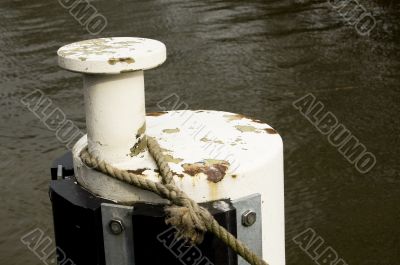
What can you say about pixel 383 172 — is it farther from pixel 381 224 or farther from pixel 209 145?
pixel 209 145

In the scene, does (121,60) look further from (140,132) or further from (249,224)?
(249,224)

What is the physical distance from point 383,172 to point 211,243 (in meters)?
2.79

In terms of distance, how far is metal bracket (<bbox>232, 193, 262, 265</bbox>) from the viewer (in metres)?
1.40

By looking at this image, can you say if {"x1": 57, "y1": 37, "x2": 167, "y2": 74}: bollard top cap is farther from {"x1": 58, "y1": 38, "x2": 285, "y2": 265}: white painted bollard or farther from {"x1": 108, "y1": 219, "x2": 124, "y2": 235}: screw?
{"x1": 108, "y1": 219, "x2": 124, "y2": 235}: screw

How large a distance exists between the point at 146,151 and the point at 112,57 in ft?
0.75

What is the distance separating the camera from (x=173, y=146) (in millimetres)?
1512

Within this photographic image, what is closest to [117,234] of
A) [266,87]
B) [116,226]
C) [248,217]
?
[116,226]

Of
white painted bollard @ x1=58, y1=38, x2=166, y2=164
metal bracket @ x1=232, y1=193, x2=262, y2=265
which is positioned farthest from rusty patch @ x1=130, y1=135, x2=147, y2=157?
metal bracket @ x1=232, y1=193, x2=262, y2=265

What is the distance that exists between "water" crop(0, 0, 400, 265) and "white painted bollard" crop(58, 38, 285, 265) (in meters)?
1.99

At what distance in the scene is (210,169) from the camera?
140 cm

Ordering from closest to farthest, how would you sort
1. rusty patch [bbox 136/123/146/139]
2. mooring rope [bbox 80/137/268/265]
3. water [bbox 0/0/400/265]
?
mooring rope [bbox 80/137/268/265]
rusty patch [bbox 136/123/146/139]
water [bbox 0/0/400/265]

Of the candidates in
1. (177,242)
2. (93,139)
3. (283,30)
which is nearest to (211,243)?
(177,242)

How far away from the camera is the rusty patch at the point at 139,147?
4.79 feet

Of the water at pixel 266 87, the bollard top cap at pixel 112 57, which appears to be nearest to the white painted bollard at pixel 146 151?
the bollard top cap at pixel 112 57
